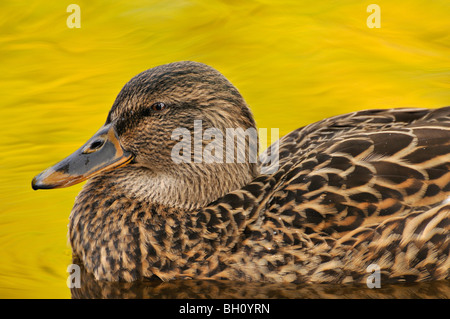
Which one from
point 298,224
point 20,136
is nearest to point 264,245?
point 298,224

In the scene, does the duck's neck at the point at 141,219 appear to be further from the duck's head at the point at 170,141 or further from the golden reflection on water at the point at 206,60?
the golden reflection on water at the point at 206,60

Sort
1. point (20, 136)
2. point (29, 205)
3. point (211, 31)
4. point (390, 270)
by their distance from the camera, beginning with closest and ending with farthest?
point (390, 270)
point (29, 205)
point (20, 136)
point (211, 31)

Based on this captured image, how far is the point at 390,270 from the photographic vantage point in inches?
187

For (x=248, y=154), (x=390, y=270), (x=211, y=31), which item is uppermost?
(x=211, y=31)

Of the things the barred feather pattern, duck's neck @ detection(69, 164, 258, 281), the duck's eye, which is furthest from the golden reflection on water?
the duck's eye

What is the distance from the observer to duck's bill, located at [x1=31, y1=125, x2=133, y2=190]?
495cm

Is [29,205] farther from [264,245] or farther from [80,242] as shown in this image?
[264,245]

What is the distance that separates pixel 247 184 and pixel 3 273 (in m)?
1.60

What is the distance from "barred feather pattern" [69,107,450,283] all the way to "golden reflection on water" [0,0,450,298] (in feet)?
3.55

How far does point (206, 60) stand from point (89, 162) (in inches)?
133

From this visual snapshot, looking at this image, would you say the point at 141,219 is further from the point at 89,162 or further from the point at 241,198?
the point at 241,198

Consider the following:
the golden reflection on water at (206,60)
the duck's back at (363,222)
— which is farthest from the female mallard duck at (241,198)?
the golden reflection on water at (206,60)

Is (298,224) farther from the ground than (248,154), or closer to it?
closer to it

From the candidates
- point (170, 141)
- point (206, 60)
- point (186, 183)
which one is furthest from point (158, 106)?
point (206, 60)
